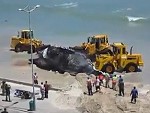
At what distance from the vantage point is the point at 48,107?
112ft

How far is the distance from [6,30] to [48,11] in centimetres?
1847

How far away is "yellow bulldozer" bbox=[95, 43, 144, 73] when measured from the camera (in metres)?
43.7

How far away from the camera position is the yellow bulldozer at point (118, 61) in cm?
4366

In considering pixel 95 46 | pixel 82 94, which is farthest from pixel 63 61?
pixel 82 94

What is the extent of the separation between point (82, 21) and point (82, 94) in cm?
3786

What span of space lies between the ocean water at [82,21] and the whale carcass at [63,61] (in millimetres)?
5122

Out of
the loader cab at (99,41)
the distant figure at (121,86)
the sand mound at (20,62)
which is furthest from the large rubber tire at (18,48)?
the distant figure at (121,86)

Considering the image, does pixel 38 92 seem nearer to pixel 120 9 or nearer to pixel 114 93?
pixel 114 93

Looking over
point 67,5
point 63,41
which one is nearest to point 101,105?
point 63,41

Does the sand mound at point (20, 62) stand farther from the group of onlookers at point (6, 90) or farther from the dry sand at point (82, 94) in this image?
the group of onlookers at point (6, 90)

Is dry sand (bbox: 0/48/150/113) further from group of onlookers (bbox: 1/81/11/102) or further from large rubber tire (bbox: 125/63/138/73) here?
group of onlookers (bbox: 1/81/11/102)

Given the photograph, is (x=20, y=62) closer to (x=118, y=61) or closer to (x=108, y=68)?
(x=108, y=68)

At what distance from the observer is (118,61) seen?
44031 millimetres

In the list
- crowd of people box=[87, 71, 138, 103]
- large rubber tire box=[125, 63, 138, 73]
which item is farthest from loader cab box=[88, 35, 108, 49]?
crowd of people box=[87, 71, 138, 103]
